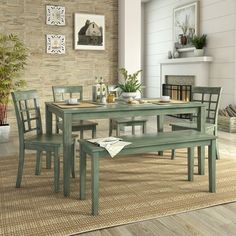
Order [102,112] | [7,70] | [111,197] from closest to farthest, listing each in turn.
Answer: [111,197] → [102,112] → [7,70]

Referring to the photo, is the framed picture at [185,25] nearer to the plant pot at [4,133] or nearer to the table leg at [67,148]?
the plant pot at [4,133]

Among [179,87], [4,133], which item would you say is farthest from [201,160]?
[179,87]

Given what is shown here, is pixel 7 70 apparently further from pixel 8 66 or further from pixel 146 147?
pixel 146 147

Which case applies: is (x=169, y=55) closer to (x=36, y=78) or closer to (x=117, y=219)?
(x=36, y=78)

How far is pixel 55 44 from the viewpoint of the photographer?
240 inches

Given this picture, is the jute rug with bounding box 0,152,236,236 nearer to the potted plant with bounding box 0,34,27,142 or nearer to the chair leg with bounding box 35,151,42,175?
the chair leg with bounding box 35,151,42,175

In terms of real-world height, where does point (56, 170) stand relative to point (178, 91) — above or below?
below

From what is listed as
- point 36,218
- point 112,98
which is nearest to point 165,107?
point 112,98

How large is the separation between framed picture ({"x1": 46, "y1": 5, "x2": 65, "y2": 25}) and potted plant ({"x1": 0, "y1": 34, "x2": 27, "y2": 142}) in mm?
770

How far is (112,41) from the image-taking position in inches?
257

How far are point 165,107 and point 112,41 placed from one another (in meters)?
3.47

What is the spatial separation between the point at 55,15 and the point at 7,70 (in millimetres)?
1423

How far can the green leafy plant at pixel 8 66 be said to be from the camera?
5262mm

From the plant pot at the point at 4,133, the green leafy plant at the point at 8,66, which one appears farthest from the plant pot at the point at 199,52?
the plant pot at the point at 4,133
